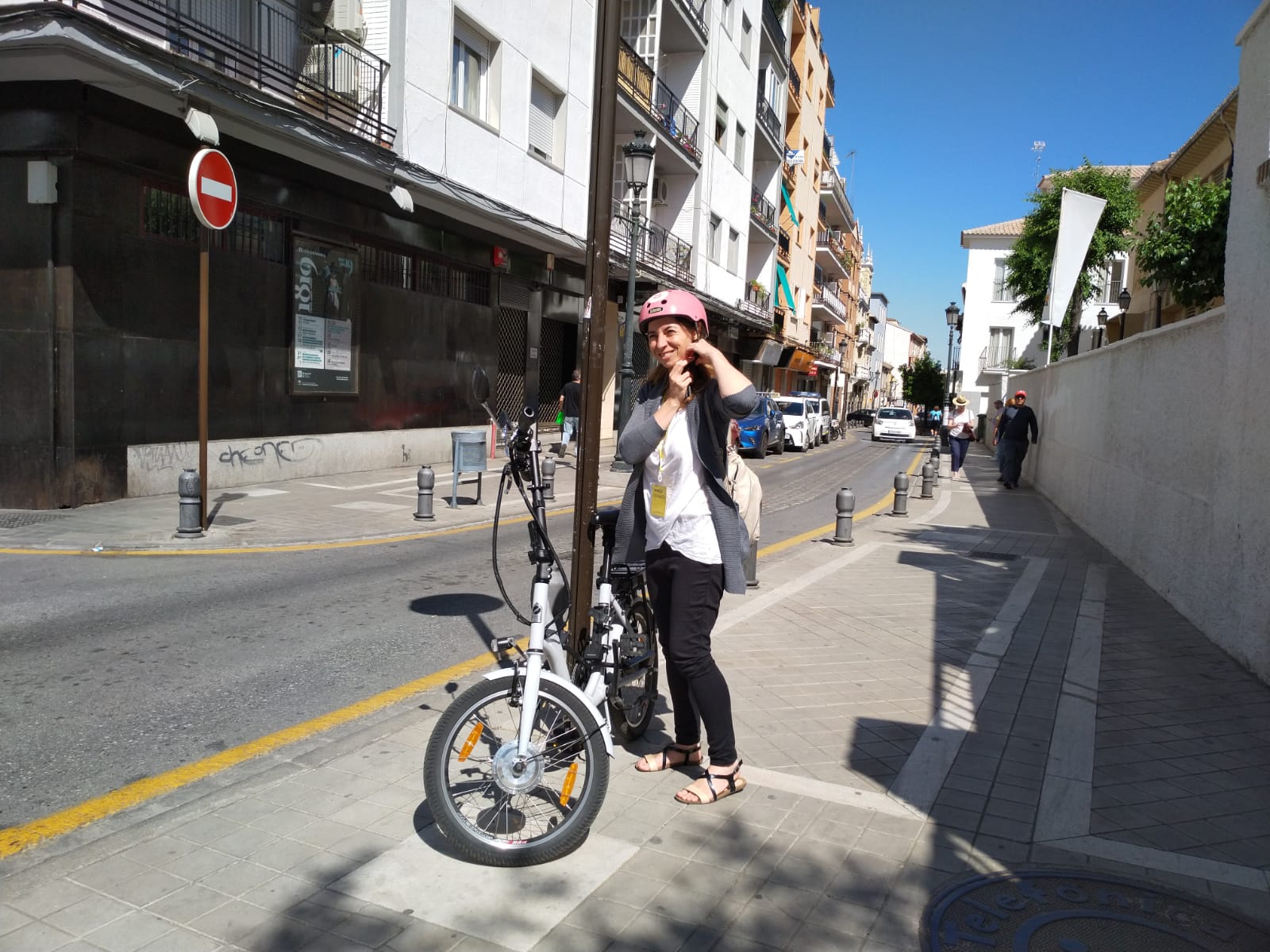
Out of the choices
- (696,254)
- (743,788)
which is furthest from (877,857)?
(696,254)

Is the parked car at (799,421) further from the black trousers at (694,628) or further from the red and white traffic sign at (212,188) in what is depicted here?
the black trousers at (694,628)

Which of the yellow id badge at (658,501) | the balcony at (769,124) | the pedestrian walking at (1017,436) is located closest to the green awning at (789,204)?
the balcony at (769,124)

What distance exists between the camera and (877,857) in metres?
3.31

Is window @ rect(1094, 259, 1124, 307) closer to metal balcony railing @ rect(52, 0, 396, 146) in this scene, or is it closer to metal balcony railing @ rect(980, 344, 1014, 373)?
metal balcony railing @ rect(980, 344, 1014, 373)

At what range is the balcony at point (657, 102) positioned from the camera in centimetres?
2330

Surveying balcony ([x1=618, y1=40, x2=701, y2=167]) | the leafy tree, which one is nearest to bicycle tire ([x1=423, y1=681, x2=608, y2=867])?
balcony ([x1=618, y1=40, x2=701, y2=167])

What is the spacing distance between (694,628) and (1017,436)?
56.2 ft

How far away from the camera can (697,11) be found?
2745 cm

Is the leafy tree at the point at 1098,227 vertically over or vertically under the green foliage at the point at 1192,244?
over

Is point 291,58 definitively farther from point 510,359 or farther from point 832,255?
point 832,255

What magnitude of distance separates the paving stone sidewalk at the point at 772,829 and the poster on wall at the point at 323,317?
32.1ft

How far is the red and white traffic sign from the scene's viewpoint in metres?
8.86

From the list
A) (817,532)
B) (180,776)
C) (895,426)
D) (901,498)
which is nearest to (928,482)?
(901,498)

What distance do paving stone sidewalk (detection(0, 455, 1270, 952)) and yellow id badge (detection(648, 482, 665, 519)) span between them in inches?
44.0
